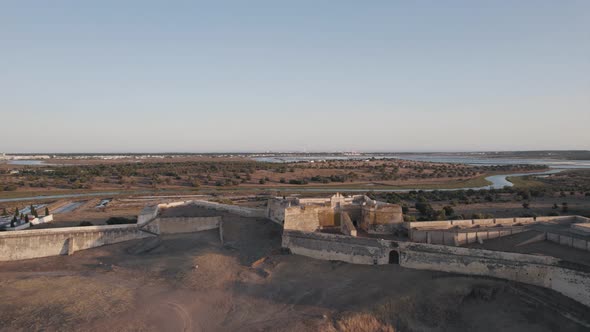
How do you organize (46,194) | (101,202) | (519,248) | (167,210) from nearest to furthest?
(519,248), (167,210), (101,202), (46,194)

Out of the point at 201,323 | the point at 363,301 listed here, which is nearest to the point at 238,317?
the point at 201,323

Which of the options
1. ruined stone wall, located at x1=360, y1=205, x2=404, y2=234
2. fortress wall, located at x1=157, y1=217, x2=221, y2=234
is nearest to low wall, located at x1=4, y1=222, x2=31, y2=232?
fortress wall, located at x1=157, y1=217, x2=221, y2=234

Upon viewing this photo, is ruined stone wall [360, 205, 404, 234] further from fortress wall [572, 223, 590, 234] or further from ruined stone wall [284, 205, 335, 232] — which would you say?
fortress wall [572, 223, 590, 234]

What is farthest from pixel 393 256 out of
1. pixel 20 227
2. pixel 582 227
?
pixel 20 227

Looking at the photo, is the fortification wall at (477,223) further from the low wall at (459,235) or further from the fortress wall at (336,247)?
the fortress wall at (336,247)

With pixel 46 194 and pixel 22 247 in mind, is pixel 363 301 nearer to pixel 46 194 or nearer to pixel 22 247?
pixel 22 247
